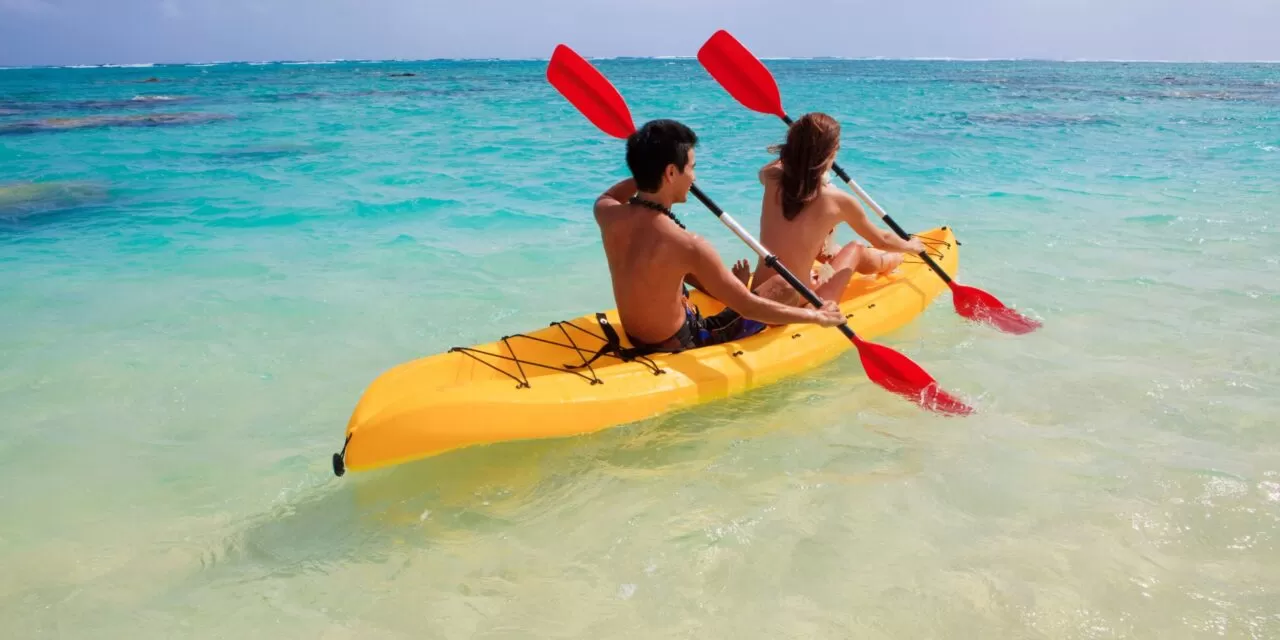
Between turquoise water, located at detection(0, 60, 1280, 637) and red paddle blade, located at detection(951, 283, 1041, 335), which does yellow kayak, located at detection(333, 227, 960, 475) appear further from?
red paddle blade, located at detection(951, 283, 1041, 335)

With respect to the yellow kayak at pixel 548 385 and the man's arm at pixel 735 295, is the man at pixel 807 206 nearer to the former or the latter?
the yellow kayak at pixel 548 385

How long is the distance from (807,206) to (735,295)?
1.02 meters

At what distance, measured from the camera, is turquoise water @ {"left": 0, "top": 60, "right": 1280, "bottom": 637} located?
275 cm

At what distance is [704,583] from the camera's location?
2830mm

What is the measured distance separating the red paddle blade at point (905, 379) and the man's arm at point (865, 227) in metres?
0.64

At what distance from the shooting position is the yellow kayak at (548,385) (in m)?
3.19

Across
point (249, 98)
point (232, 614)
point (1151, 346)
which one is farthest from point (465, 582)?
point (249, 98)

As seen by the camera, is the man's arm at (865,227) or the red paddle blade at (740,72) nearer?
the man's arm at (865,227)

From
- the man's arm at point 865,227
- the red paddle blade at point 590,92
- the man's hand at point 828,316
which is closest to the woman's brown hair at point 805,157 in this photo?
the man's arm at point 865,227

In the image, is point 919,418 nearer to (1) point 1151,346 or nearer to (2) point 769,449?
(2) point 769,449

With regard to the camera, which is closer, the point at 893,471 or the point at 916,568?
the point at 916,568

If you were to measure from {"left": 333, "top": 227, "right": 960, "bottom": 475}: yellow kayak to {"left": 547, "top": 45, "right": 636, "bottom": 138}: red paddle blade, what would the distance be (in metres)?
1.15

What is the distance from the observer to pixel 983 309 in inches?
208

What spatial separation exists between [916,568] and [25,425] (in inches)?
170
